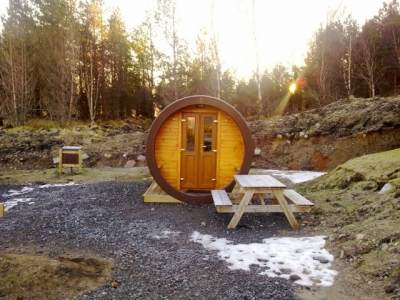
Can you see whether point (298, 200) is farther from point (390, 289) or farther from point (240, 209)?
point (390, 289)

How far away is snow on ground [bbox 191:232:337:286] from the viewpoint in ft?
12.6

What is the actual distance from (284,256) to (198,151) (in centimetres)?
383

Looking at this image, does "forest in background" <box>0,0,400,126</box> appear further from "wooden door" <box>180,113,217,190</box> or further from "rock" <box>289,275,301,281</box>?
"rock" <box>289,275,301,281</box>

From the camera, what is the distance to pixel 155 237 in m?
5.19

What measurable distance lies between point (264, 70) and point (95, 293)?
20.4m

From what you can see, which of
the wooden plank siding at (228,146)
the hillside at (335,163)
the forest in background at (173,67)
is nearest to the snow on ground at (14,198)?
the hillside at (335,163)

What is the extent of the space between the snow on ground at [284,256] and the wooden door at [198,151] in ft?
8.51

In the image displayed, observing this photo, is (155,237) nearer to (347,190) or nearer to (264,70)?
(347,190)

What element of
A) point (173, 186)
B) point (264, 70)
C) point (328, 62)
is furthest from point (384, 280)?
point (264, 70)

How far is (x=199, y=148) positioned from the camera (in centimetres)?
776

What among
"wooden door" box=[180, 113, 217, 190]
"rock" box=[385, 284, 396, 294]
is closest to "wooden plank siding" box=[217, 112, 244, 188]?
"wooden door" box=[180, 113, 217, 190]

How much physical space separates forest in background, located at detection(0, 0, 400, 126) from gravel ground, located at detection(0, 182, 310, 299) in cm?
1187

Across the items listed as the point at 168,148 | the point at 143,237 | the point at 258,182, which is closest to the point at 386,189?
the point at 258,182

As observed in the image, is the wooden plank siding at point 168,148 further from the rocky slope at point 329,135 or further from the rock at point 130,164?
the rocky slope at point 329,135
